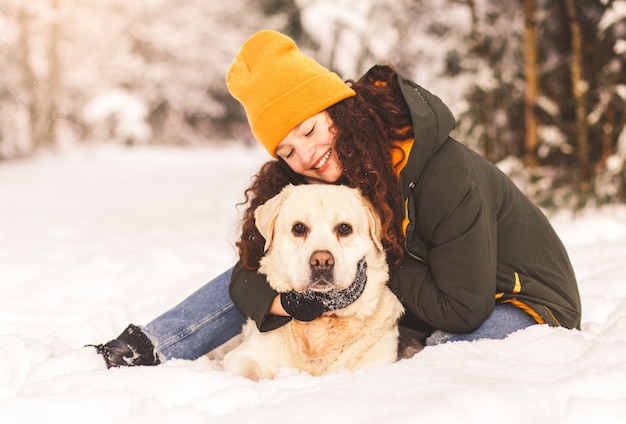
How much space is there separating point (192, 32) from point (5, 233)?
16.2m

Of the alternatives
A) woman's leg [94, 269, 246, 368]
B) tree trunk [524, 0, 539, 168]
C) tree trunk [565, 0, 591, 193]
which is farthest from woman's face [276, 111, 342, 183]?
tree trunk [524, 0, 539, 168]

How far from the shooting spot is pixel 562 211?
5.82 m

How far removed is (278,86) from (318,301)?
97 cm

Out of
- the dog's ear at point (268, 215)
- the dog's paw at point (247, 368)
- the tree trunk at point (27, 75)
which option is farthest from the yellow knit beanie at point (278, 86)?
the tree trunk at point (27, 75)

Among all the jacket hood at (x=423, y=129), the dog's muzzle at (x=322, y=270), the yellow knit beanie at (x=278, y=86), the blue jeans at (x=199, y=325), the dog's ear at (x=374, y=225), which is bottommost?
the blue jeans at (x=199, y=325)

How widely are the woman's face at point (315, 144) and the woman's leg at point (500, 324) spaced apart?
0.91 metres

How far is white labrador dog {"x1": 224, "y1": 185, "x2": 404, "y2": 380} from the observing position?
7.82ft

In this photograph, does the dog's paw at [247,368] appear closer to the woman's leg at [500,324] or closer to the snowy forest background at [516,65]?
the woman's leg at [500,324]

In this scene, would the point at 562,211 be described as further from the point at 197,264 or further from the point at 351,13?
the point at 197,264

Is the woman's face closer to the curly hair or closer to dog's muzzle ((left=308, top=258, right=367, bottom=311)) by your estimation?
the curly hair

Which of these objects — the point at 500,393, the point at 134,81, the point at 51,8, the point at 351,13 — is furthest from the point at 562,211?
the point at 134,81

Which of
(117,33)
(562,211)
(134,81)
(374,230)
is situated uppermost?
(117,33)

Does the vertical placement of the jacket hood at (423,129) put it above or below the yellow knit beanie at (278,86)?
below

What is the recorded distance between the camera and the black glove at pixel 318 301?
7.83ft
